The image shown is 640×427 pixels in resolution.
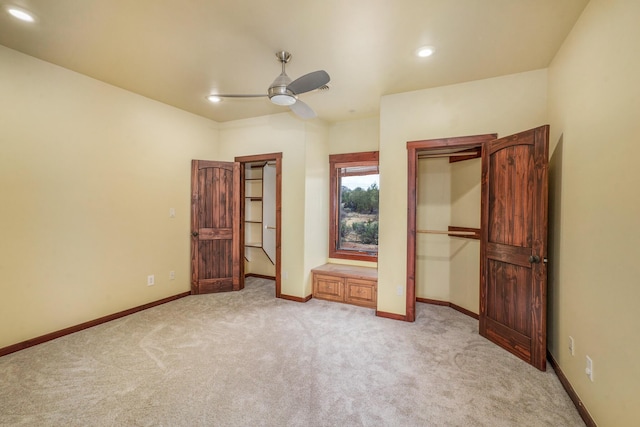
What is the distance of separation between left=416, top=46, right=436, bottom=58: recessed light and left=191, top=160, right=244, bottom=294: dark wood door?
3.12 meters

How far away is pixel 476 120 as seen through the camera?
10.0 feet

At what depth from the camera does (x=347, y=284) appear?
3.99 m

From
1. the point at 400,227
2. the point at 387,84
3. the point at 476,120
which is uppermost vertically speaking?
the point at 387,84

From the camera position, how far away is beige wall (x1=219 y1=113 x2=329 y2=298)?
13.5ft

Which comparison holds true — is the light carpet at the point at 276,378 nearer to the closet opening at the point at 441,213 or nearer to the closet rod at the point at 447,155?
the closet opening at the point at 441,213

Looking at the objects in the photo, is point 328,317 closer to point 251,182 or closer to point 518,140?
point 518,140

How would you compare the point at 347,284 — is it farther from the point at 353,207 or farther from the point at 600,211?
the point at 600,211

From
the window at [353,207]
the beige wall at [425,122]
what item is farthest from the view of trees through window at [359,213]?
the beige wall at [425,122]

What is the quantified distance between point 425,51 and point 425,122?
0.94 metres

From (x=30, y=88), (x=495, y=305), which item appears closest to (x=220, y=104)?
(x=30, y=88)

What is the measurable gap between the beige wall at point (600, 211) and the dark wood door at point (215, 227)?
411cm

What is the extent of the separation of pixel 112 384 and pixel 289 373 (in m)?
1.37

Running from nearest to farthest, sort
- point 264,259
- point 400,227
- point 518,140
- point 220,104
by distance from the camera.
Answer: point 518,140, point 400,227, point 220,104, point 264,259

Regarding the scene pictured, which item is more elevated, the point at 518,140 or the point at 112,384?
the point at 518,140
